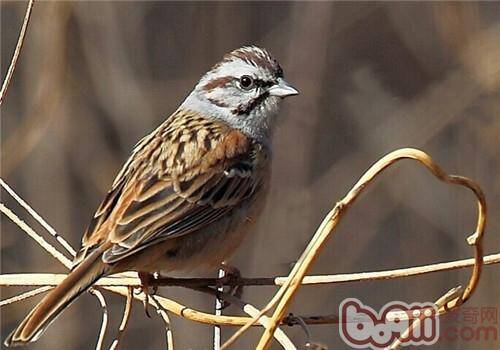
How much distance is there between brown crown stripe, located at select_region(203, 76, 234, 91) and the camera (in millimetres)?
3709

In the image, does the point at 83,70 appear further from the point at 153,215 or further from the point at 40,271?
the point at 153,215

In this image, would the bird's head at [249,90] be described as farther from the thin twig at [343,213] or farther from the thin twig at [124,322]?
the thin twig at [343,213]

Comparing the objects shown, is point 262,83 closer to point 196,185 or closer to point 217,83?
point 217,83

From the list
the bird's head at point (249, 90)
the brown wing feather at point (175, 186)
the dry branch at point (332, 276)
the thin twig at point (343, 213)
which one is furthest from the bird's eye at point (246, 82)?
the thin twig at point (343, 213)

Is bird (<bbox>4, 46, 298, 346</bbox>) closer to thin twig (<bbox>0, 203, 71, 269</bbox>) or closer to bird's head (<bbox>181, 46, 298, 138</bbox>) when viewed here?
bird's head (<bbox>181, 46, 298, 138</bbox>)

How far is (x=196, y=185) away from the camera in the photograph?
130 inches

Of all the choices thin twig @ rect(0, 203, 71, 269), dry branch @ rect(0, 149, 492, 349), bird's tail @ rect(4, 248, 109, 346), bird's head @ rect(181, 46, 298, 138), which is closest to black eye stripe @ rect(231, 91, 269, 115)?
bird's head @ rect(181, 46, 298, 138)

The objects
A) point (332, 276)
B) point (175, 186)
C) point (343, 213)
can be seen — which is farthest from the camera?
point (175, 186)

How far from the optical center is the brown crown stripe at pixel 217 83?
3.71 m

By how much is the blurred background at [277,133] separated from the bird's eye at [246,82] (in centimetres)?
186

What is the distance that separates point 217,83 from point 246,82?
0.14 metres

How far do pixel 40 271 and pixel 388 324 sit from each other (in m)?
3.65

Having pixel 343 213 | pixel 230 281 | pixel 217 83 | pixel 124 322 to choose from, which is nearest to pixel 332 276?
pixel 343 213

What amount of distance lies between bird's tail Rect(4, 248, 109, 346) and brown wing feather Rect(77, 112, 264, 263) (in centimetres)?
12
